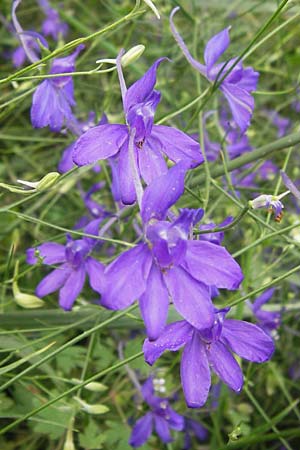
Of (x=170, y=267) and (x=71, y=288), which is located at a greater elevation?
(x=170, y=267)

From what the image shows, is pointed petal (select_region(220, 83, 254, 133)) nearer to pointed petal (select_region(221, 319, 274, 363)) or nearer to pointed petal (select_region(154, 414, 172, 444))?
pointed petal (select_region(221, 319, 274, 363))

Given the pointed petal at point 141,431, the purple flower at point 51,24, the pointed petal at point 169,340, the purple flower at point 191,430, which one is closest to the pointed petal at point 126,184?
the pointed petal at point 169,340

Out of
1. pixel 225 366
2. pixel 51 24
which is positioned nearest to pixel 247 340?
pixel 225 366

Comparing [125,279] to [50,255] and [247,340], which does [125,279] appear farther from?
[50,255]

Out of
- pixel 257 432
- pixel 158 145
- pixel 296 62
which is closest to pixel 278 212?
pixel 158 145

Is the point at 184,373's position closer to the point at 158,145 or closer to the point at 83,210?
the point at 158,145

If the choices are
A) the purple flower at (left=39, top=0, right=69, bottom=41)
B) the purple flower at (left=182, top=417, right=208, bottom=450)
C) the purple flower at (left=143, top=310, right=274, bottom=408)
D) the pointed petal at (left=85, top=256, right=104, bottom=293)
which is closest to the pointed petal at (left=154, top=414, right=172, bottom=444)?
the purple flower at (left=182, top=417, right=208, bottom=450)

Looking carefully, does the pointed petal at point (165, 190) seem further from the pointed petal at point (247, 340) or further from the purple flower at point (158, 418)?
the purple flower at point (158, 418)
